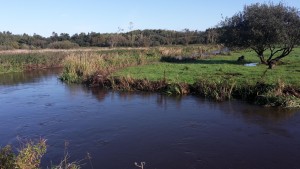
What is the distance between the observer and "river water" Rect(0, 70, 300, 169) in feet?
37.9

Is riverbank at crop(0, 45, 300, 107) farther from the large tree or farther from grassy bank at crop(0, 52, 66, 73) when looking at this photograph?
grassy bank at crop(0, 52, 66, 73)

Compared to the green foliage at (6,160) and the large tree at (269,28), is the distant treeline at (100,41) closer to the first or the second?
the large tree at (269,28)

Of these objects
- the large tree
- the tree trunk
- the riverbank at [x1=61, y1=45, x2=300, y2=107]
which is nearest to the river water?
the riverbank at [x1=61, y1=45, x2=300, y2=107]

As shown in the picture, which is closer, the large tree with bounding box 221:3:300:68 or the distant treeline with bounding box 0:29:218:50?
the large tree with bounding box 221:3:300:68

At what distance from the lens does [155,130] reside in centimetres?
1494

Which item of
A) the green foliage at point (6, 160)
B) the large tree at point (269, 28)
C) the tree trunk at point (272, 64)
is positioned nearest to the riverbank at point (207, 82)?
the tree trunk at point (272, 64)

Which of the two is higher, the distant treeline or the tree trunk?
the distant treeline

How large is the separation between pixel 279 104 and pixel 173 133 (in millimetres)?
6423

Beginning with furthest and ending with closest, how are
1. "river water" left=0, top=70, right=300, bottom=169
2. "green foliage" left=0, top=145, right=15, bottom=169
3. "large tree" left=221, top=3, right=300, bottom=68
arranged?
"large tree" left=221, top=3, right=300, bottom=68 → "river water" left=0, top=70, right=300, bottom=169 → "green foliage" left=0, top=145, right=15, bottom=169

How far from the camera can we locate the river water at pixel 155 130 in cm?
1155

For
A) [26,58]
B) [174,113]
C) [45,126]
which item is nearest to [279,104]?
[174,113]

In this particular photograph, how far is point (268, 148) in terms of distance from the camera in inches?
484

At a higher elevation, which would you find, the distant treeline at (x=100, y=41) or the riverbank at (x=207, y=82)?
the distant treeline at (x=100, y=41)

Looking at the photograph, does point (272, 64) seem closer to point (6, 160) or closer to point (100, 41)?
point (6, 160)
